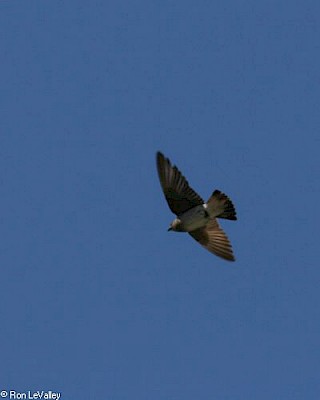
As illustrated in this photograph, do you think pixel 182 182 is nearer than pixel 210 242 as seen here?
Yes

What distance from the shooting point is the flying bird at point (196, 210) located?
538 inches

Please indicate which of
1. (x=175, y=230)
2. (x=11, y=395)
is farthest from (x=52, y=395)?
(x=175, y=230)

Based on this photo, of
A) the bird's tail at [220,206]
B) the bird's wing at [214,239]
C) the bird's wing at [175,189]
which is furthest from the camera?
the bird's wing at [214,239]

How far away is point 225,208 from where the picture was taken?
14.1 metres

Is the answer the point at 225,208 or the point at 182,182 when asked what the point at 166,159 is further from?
the point at 225,208

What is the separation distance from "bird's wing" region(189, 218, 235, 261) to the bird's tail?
64cm

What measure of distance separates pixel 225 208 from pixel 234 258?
1.05 metres

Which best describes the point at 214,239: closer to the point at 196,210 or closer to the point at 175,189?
the point at 196,210

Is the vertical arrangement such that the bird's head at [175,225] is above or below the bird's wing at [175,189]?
below

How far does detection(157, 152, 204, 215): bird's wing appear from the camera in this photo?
13555 millimetres

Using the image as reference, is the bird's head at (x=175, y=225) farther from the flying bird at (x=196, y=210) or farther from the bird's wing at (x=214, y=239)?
the bird's wing at (x=214, y=239)

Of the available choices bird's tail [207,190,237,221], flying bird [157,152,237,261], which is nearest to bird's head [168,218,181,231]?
flying bird [157,152,237,261]

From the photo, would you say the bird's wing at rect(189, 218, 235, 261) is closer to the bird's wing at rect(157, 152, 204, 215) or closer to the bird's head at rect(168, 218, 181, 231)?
the bird's head at rect(168, 218, 181, 231)

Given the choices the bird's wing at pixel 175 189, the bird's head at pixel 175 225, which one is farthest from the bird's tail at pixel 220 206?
the bird's head at pixel 175 225
